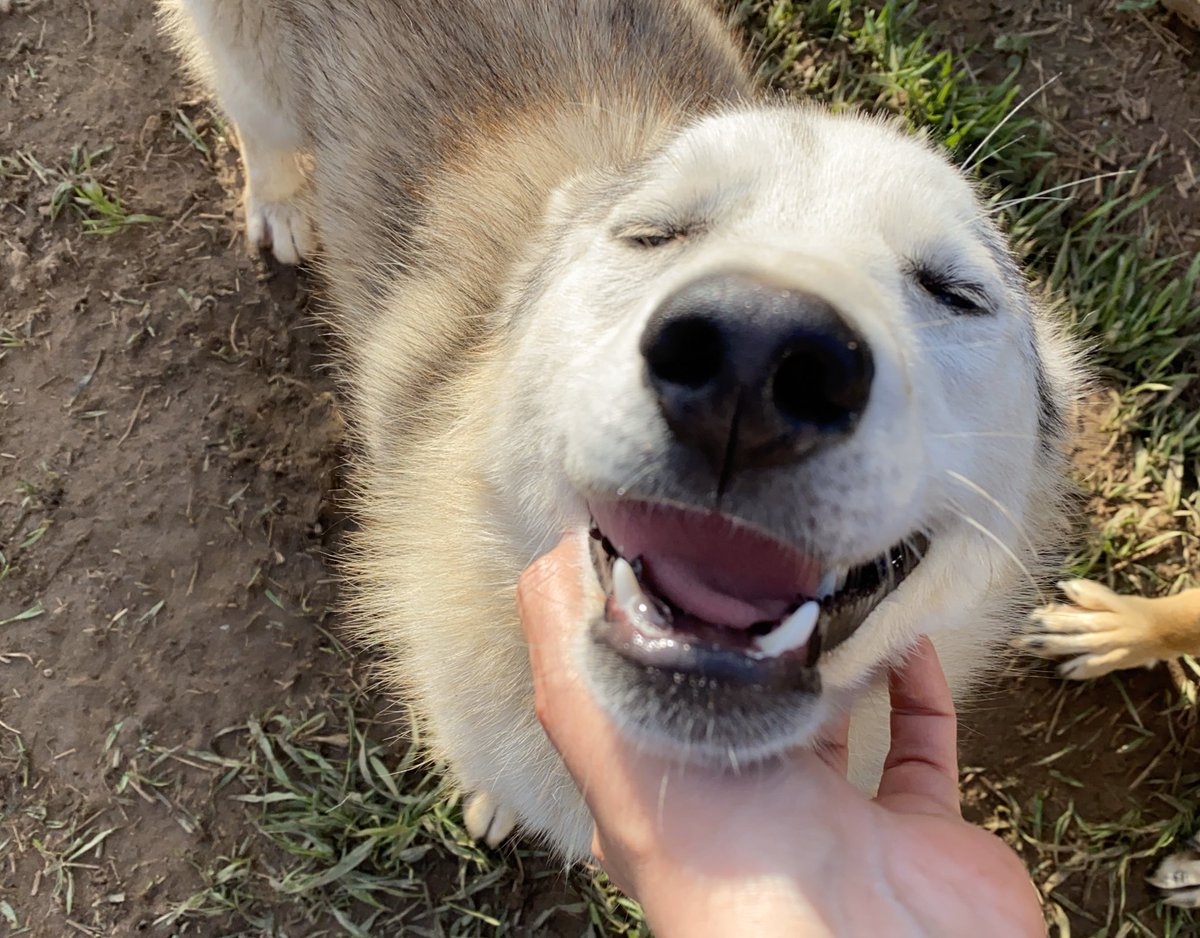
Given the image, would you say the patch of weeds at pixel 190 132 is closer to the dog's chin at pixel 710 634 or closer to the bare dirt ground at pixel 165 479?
the bare dirt ground at pixel 165 479

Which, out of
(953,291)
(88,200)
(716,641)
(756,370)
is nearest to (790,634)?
(716,641)

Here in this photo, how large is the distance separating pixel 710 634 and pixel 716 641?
2 cm

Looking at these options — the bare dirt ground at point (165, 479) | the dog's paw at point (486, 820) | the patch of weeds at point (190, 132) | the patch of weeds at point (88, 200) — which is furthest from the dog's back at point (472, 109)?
the dog's paw at point (486, 820)

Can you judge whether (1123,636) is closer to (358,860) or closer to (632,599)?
(632,599)

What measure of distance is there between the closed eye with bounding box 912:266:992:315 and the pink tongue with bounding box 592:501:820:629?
72 centimetres

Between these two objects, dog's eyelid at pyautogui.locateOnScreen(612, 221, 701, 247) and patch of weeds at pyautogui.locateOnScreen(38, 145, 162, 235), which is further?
patch of weeds at pyautogui.locateOnScreen(38, 145, 162, 235)

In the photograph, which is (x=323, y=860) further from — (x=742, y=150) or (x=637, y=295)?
(x=742, y=150)

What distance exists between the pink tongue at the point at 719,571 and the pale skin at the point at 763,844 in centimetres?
25

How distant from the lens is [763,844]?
162cm

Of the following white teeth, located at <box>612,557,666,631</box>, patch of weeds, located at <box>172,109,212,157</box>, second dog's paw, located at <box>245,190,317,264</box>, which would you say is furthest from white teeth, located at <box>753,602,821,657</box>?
patch of weeds, located at <box>172,109,212,157</box>

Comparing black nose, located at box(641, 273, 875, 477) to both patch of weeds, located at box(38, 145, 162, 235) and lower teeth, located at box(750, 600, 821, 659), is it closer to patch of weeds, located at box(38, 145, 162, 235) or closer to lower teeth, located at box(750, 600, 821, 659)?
lower teeth, located at box(750, 600, 821, 659)

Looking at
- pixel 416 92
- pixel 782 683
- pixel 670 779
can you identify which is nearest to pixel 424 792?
pixel 670 779

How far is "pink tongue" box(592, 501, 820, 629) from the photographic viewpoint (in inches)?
64.1

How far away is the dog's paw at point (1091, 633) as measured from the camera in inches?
133
